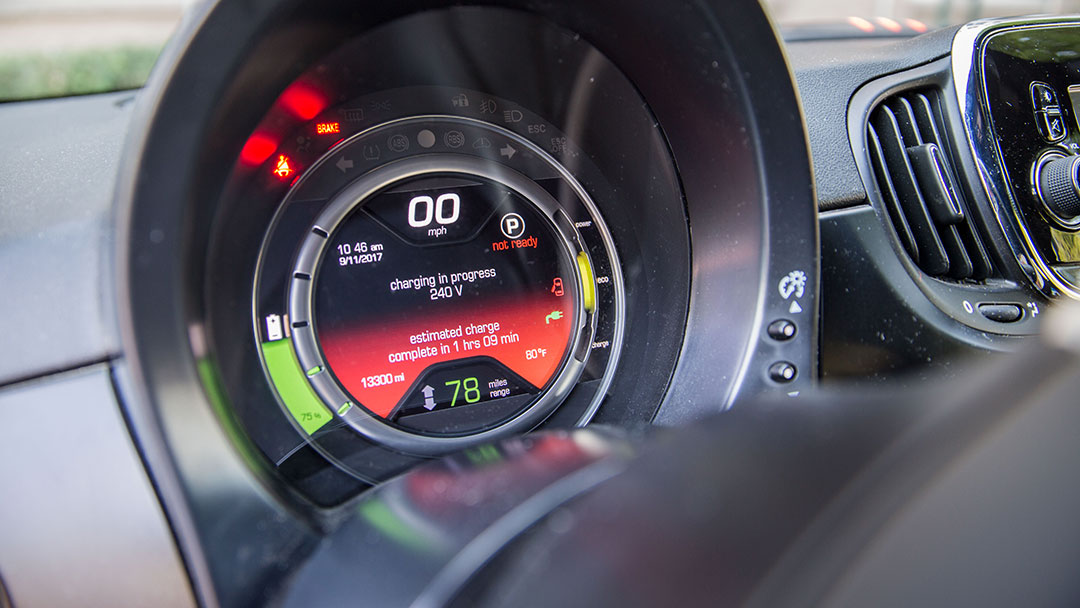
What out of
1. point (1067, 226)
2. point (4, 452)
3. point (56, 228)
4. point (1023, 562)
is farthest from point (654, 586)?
point (1067, 226)

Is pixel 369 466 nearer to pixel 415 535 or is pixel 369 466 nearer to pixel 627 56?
pixel 415 535

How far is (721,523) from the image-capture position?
583 millimetres

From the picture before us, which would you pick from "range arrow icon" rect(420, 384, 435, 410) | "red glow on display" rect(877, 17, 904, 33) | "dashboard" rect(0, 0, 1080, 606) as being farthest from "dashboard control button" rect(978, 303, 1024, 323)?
"range arrow icon" rect(420, 384, 435, 410)

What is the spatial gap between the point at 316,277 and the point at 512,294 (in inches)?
12.7

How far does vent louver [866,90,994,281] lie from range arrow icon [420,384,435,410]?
866mm

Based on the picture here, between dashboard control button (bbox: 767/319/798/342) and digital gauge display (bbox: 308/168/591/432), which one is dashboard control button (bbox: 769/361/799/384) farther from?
digital gauge display (bbox: 308/168/591/432)

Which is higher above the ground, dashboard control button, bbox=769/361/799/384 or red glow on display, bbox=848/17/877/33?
red glow on display, bbox=848/17/877/33

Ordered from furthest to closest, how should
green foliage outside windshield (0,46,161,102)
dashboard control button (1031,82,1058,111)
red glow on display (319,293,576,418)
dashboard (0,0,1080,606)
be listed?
green foliage outside windshield (0,46,161,102) < dashboard control button (1031,82,1058,111) < red glow on display (319,293,576,418) < dashboard (0,0,1080,606)

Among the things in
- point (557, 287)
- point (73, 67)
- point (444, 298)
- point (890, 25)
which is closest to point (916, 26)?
point (890, 25)

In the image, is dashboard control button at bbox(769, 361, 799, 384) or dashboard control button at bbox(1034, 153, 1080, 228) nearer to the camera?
dashboard control button at bbox(769, 361, 799, 384)

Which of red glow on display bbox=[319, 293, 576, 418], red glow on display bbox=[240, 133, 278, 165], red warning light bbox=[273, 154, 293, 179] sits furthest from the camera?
red glow on display bbox=[319, 293, 576, 418]

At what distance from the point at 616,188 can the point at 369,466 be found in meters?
0.61

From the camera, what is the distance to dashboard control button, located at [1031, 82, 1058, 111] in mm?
1660

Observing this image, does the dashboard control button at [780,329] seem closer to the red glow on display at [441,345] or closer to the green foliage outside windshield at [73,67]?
the red glow on display at [441,345]
